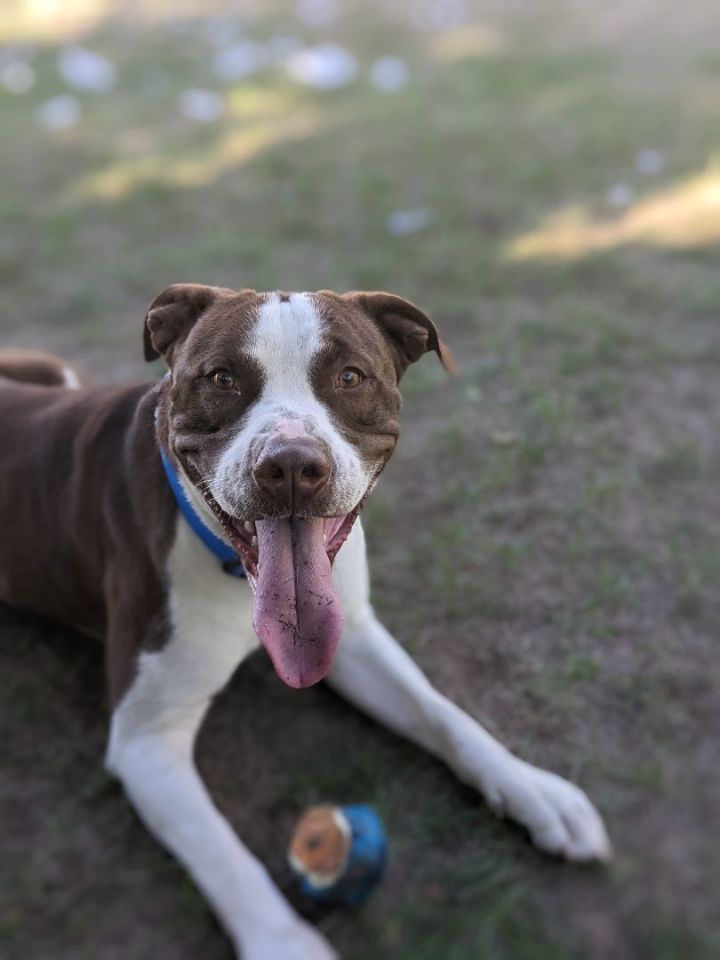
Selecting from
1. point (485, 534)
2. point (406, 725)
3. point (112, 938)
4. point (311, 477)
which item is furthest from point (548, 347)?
point (112, 938)

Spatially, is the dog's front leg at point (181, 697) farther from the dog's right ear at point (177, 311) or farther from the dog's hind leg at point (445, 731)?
the dog's right ear at point (177, 311)

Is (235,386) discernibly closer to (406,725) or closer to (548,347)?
(406,725)

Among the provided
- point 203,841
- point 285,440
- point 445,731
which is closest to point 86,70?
point 285,440

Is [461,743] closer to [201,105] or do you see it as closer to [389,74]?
[201,105]

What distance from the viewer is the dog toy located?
2.39 meters

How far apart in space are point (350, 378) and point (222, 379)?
1.11ft

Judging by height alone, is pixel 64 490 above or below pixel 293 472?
below

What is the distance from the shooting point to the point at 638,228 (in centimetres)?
607

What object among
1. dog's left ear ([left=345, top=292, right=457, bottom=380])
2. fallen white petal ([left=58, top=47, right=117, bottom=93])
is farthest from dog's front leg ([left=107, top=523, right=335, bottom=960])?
fallen white petal ([left=58, top=47, right=117, bottom=93])

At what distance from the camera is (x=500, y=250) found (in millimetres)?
5934

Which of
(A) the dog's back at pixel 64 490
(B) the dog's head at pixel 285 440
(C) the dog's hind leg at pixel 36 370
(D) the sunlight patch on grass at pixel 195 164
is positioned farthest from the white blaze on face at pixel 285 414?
(D) the sunlight patch on grass at pixel 195 164

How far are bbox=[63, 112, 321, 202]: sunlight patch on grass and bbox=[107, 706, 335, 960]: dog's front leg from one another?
17.4 ft

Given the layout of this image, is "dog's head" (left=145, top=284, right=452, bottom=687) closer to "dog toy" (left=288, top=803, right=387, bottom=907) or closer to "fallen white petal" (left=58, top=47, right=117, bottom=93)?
"dog toy" (left=288, top=803, right=387, bottom=907)

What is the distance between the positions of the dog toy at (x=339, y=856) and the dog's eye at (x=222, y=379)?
1159 millimetres
